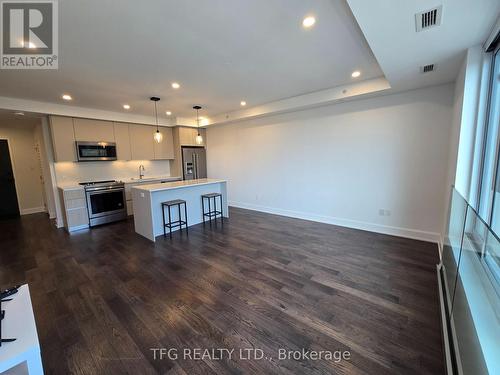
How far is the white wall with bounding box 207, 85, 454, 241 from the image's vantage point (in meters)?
3.51

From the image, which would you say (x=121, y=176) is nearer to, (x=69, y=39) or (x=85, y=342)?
(x=69, y=39)

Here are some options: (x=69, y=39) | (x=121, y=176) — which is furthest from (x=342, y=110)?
(x=121, y=176)

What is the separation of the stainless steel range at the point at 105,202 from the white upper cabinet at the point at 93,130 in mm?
1102

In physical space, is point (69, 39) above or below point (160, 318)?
above

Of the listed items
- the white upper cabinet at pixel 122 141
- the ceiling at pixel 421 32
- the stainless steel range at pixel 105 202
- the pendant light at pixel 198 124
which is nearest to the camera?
the ceiling at pixel 421 32

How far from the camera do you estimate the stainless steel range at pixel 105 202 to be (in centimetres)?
486

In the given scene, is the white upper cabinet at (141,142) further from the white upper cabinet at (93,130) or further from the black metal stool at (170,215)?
the black metal stool at (170,215)

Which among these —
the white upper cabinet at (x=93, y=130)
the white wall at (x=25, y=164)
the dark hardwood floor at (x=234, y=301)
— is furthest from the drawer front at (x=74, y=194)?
the white wall at (x=25, y=164)

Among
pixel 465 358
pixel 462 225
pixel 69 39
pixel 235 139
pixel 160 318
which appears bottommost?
pixel 160 318

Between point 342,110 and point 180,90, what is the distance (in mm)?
3232

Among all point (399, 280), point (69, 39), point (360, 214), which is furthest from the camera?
point (360, 214)

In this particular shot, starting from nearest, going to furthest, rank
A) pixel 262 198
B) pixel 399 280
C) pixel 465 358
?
pixel 465 358 → pixel 399 280 → pixel 262 198

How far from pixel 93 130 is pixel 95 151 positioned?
51cm

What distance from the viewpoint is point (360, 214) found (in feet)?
14.1
